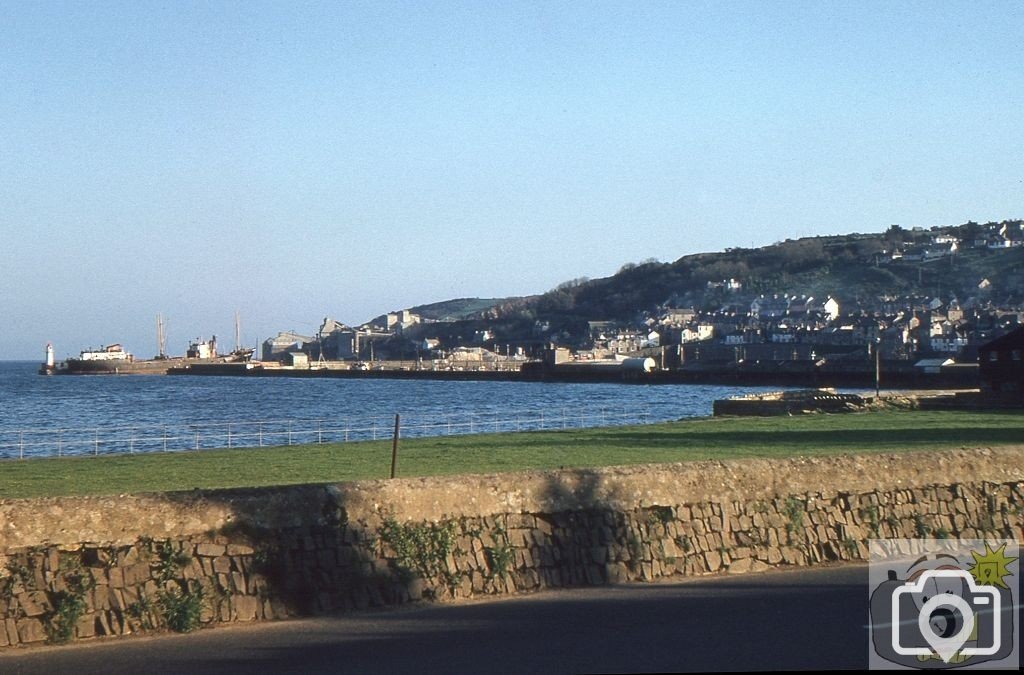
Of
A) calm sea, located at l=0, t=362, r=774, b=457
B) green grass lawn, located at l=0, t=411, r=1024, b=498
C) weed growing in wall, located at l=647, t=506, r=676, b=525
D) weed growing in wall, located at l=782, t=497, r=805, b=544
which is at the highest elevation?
weed growing in wall, located at l=647, t=506, r=676, b=525

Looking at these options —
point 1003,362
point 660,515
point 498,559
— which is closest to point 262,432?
point 1003,362

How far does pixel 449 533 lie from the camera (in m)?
10.9

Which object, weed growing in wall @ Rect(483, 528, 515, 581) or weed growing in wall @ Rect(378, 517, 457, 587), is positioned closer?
weed growing in wall @ Rect(378, 517, 457, 587)

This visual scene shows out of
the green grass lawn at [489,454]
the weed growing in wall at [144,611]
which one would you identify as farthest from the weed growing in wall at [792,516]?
the green grass lawn at [489,454]

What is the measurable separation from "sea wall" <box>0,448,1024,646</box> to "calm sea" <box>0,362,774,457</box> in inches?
1278

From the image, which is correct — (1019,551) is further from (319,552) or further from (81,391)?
(81,391)

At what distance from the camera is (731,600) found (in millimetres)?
10672

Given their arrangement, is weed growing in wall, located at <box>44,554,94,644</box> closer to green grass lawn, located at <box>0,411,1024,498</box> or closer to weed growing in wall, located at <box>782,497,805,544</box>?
weed growing in wall, located at <box>782,497,805,544</box>

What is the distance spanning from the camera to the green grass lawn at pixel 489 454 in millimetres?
22219

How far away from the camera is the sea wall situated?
9508 mm

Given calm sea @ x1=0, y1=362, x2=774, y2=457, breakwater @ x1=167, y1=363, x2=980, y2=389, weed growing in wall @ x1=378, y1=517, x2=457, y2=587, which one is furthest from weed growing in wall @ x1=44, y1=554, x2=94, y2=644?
breakwater @ x1=167, y1=363, x2=980, y2=389

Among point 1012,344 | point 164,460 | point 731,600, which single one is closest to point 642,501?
point 731,600

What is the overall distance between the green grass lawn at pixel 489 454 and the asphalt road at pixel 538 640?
9431 millimetres

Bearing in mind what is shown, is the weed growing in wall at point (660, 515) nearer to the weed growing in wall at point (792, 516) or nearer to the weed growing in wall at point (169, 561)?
the weed growing in wall at point (792, 516)
